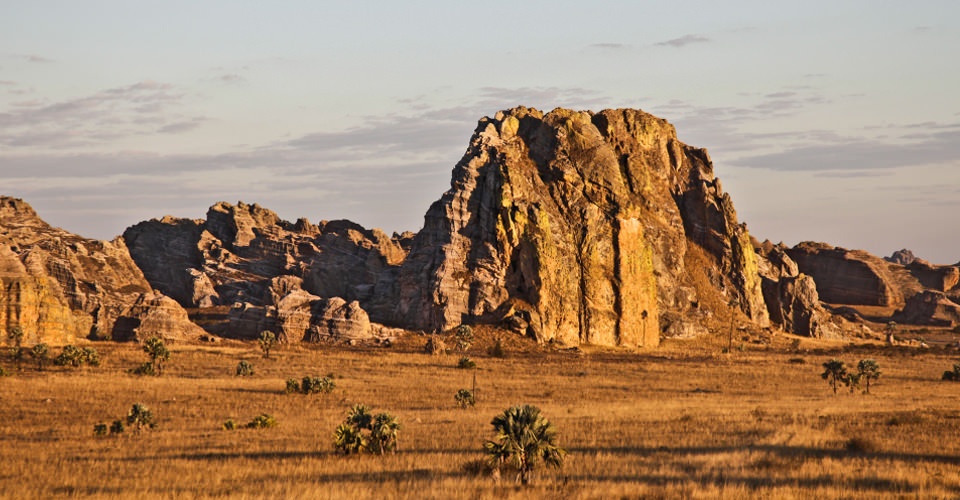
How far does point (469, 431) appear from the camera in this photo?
156 feet

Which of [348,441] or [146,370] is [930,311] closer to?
[146,370]

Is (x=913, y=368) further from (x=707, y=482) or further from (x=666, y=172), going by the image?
(x=707, y=482)

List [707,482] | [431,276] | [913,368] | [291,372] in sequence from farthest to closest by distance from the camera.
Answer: [431,276] < [913,368] < [291,372] < [707,482]

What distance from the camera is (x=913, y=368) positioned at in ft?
319

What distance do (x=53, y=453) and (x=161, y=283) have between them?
104m

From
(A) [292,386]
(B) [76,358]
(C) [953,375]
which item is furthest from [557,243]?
(B) [76,358]

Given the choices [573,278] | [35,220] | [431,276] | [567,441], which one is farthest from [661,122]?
[567,441]

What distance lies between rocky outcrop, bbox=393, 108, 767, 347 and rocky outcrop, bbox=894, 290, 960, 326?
6711 centimetres

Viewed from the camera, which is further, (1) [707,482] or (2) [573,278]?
(2) [573,278]

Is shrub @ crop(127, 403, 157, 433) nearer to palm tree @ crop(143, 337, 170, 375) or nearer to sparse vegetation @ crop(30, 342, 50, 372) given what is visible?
palm tree @ crop(143, 337, 170, 375)

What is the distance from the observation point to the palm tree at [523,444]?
34.4m

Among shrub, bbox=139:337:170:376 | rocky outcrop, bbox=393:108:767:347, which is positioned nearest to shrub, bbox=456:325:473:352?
rocky outcrop, bbox=393:108:767:347

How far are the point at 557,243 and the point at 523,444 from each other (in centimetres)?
8521

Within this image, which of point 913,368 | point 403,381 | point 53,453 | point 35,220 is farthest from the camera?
point 35,220
